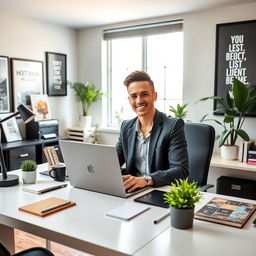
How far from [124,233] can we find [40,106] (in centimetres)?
329

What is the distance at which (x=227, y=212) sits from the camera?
52.4 inches

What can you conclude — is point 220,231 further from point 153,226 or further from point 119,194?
point 119,194

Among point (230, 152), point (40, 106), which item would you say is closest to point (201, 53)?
point (230, 152)

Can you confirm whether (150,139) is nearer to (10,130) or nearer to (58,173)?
(58,173)

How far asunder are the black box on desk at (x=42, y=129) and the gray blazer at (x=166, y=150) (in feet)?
7.14

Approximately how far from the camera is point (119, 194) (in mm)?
1543

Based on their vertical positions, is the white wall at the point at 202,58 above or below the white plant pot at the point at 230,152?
above

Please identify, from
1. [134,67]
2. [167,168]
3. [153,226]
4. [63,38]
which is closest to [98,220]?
[153,226]

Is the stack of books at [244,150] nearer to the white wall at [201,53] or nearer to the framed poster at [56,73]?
the white wall at [201,53]

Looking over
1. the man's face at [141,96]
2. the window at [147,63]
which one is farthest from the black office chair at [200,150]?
the window at [147,63]

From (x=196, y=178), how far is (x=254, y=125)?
1.58 meters

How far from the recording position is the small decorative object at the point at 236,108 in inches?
122

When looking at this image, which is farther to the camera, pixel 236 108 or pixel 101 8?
pixel 101 8

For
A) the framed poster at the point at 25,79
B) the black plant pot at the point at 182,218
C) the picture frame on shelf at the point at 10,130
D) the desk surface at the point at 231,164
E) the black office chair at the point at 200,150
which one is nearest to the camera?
the black plant pot at the point at 182,218
